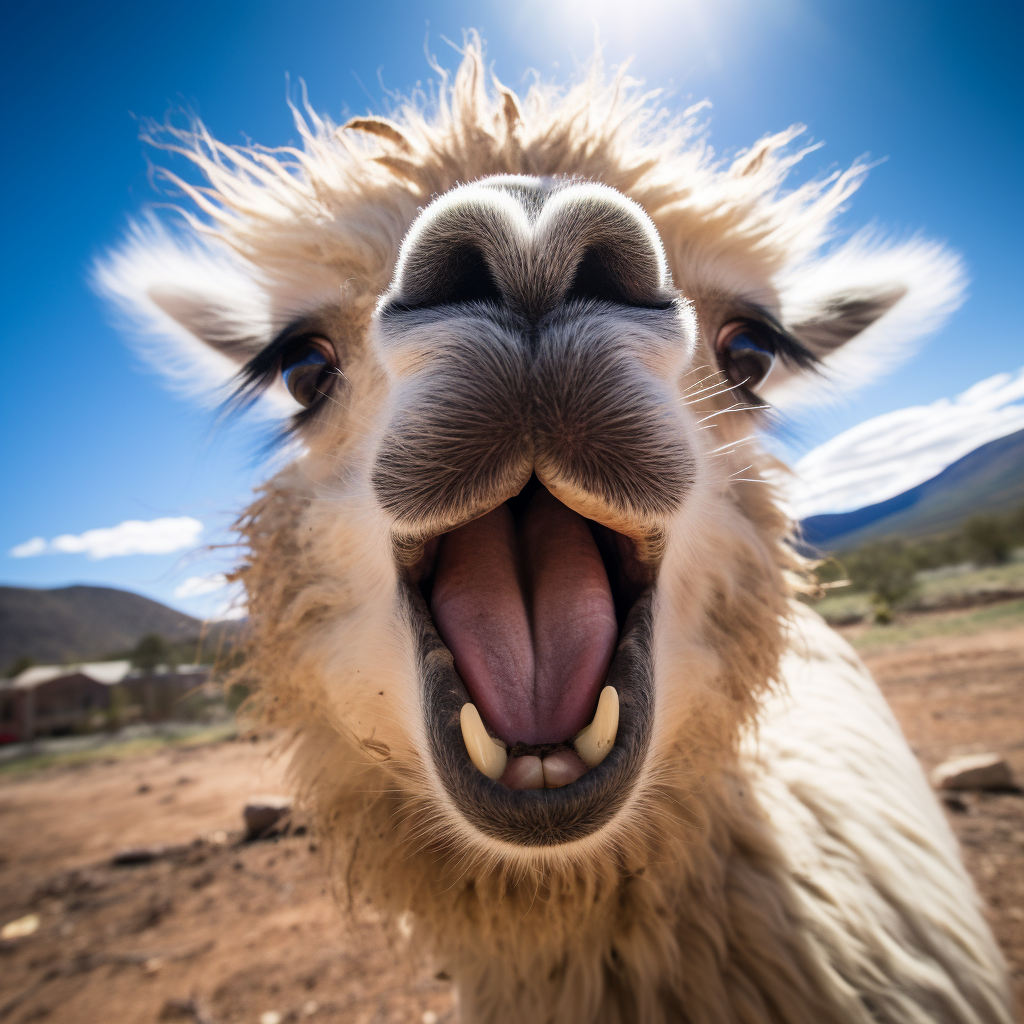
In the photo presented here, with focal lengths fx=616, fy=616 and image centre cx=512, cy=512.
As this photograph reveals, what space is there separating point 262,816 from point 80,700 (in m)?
28.3

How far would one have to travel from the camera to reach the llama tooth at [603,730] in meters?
1.01

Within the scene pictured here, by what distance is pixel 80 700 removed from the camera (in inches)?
1083

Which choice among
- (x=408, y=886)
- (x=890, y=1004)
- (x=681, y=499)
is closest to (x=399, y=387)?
(x=681, y=499)

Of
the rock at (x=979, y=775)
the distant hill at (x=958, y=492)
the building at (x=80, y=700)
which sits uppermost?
the distant hill at (x=958, y=492)

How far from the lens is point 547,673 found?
1.08 m

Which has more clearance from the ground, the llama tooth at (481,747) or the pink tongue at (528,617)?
the pink tongue at (528,617)

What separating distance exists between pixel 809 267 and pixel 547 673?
83.6 inches

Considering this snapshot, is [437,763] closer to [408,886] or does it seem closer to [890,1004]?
[408,886]

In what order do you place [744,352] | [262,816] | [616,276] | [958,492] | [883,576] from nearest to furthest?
[616,276], [744,352], [262,816], [883,576], [958,492]

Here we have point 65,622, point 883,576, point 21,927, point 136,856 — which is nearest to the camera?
point 21,927

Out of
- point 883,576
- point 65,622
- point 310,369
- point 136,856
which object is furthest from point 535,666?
point 65,622

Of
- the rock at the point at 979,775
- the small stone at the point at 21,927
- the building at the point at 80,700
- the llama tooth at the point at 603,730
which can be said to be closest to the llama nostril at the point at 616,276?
the llama tooth at the point at 603,730

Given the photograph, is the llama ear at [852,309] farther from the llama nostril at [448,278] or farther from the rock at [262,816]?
the rock at [262,816]

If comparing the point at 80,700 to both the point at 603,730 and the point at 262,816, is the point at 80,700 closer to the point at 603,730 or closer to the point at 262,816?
the point at 262,816
